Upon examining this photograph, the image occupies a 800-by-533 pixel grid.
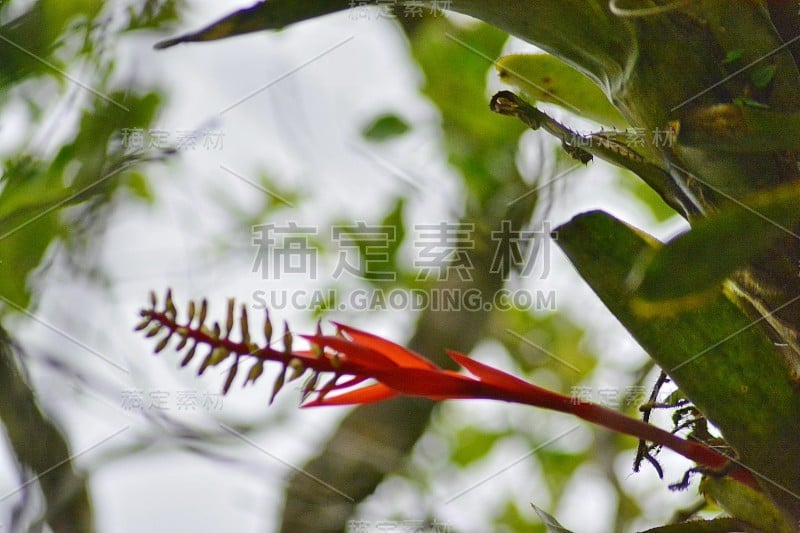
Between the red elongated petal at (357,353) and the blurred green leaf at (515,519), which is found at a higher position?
the red elongated petal at (357,353)

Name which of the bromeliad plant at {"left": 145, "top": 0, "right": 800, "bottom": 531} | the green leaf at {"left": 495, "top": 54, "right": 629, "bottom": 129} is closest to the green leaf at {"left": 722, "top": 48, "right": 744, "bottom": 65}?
the bromeliad plant at {"left": 145, "top": 0, "right": 800, "bottom": 531}

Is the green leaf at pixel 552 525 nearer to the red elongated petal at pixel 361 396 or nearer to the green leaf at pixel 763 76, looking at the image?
the red elongated petal at pixel 361 396

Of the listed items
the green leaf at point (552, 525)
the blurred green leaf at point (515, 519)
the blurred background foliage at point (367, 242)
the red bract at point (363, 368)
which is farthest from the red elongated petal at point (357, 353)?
the blurred green leaf at point (515, 519)

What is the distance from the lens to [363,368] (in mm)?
334

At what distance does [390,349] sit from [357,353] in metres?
0.02

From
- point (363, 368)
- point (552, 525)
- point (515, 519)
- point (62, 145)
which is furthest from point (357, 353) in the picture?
point (515, 519)

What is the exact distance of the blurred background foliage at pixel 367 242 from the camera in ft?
2.54

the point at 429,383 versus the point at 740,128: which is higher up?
the point at 740,128

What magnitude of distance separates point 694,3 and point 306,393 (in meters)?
0.23

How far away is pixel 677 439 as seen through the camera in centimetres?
32

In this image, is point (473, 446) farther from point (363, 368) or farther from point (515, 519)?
Result: point (363, 368)

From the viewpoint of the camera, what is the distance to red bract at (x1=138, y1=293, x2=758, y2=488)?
325 mm

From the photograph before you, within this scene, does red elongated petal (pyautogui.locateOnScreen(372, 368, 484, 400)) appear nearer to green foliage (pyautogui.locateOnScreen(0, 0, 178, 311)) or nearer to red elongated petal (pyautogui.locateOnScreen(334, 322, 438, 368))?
red elongated petal (pyautogui.locateOnScreen(334, 322, 438, 368))

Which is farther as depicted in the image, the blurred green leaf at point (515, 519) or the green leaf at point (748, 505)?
the blurred green leaf at point (515, 519)
